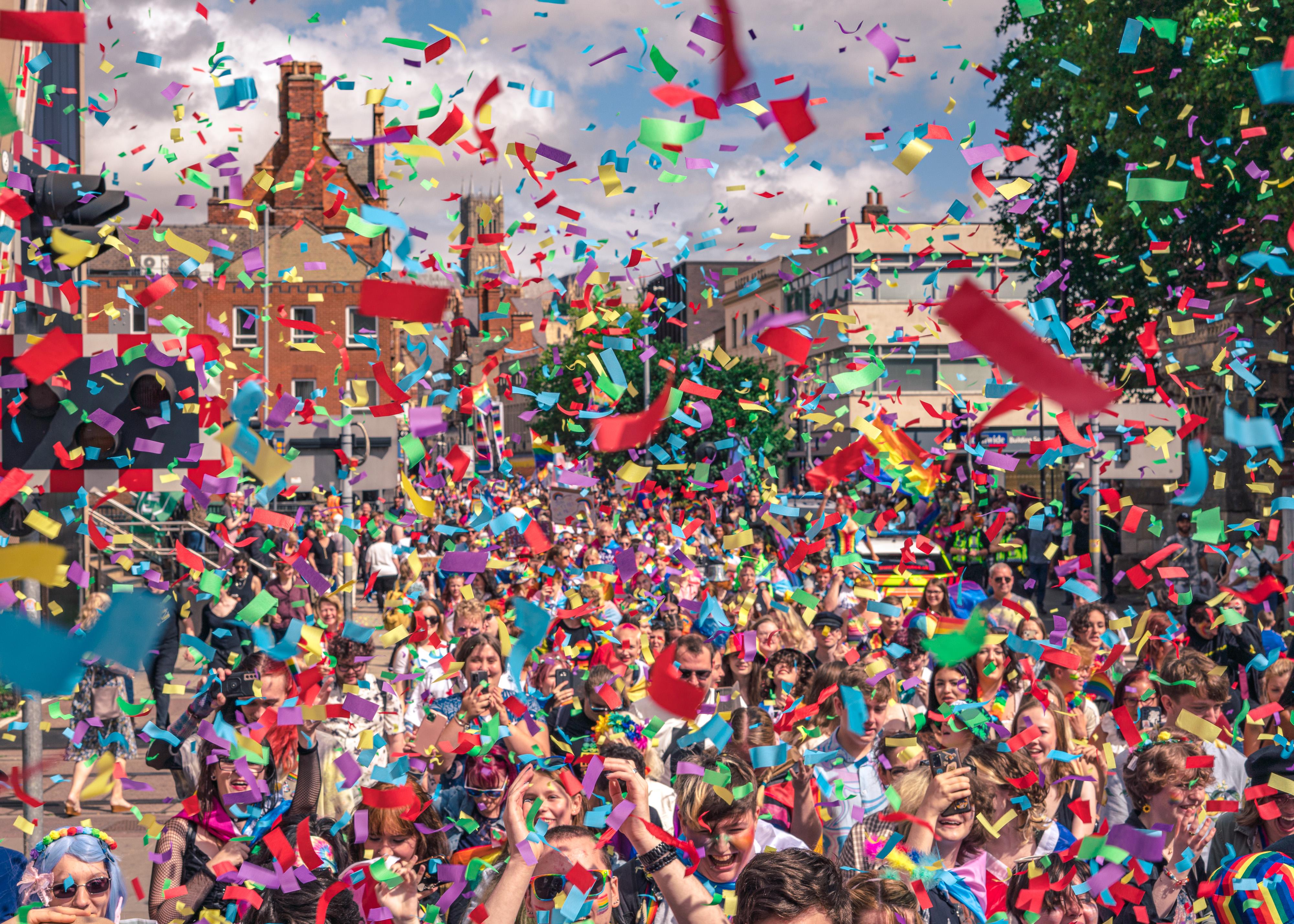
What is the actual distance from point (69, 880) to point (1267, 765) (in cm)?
392

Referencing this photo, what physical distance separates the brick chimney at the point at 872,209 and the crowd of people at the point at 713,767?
51.1 meters

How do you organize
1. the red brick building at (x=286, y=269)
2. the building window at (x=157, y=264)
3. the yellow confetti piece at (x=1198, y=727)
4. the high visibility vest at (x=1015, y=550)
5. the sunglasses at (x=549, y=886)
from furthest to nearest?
the building window at (x=157, y=264), the red brick building at (x=286, y=269), the high visibility vest at (x=1015, y=550), the yellow confetti piece at (x=1198, y=727), the sunglasses at (x=549, y=886)

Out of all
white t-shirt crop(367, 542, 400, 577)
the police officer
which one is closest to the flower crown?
the police officer

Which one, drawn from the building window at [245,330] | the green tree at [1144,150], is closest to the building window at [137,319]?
the building window at [245,330]

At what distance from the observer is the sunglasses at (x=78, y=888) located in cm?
379

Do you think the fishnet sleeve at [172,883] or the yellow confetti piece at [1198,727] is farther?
the yellow confetti piece at [1198,727]

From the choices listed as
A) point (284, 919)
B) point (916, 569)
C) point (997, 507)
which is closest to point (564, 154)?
point (284, 919)

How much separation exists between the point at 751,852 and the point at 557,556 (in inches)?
270

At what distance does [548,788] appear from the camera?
412cm

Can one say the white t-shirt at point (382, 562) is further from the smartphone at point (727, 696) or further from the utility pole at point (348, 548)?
the smartphone at point (727, 696)

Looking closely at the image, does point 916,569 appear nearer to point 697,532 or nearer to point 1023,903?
point 697,532

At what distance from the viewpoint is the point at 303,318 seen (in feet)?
178

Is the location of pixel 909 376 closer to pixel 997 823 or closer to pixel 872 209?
pixel 872 209

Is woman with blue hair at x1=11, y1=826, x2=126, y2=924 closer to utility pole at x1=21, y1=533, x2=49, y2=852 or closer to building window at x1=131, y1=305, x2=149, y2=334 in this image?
utility pole at x1=21, y1=533, x2=49, y2=852
